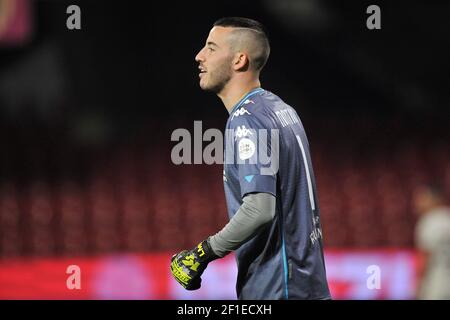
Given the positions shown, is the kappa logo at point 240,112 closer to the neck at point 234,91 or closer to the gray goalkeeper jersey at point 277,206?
the gray goalkeeper jersey at point 277,206

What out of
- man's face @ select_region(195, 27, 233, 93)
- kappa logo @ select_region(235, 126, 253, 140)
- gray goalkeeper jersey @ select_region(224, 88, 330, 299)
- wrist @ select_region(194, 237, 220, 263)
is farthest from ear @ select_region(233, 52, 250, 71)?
wrist @ select_region(194, 237, 220, 263)

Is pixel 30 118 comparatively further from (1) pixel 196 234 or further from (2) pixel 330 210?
(2) pixel 330 210

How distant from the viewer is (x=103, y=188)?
402 inches

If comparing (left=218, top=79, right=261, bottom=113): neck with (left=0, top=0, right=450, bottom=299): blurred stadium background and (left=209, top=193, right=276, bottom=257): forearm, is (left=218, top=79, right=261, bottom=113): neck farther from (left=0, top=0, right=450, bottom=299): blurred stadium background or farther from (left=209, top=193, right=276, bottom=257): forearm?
(left=0, top=0, right=450, bottom=299): blurred stadium background

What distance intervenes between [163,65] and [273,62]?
161cm

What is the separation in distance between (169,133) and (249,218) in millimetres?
7771

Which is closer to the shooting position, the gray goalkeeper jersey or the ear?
the gray goalkeeper jersey

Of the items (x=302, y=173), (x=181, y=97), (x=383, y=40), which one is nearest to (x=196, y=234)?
(x=181, y=97)

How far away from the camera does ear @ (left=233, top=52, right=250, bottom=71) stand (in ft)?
11.8

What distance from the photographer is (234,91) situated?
11.8 feet

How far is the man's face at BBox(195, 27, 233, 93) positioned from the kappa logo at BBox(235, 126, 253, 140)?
1.02ft

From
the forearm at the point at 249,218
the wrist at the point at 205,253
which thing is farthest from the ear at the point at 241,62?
the wrist at the point at 205,253

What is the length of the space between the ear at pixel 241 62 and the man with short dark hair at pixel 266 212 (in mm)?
98
